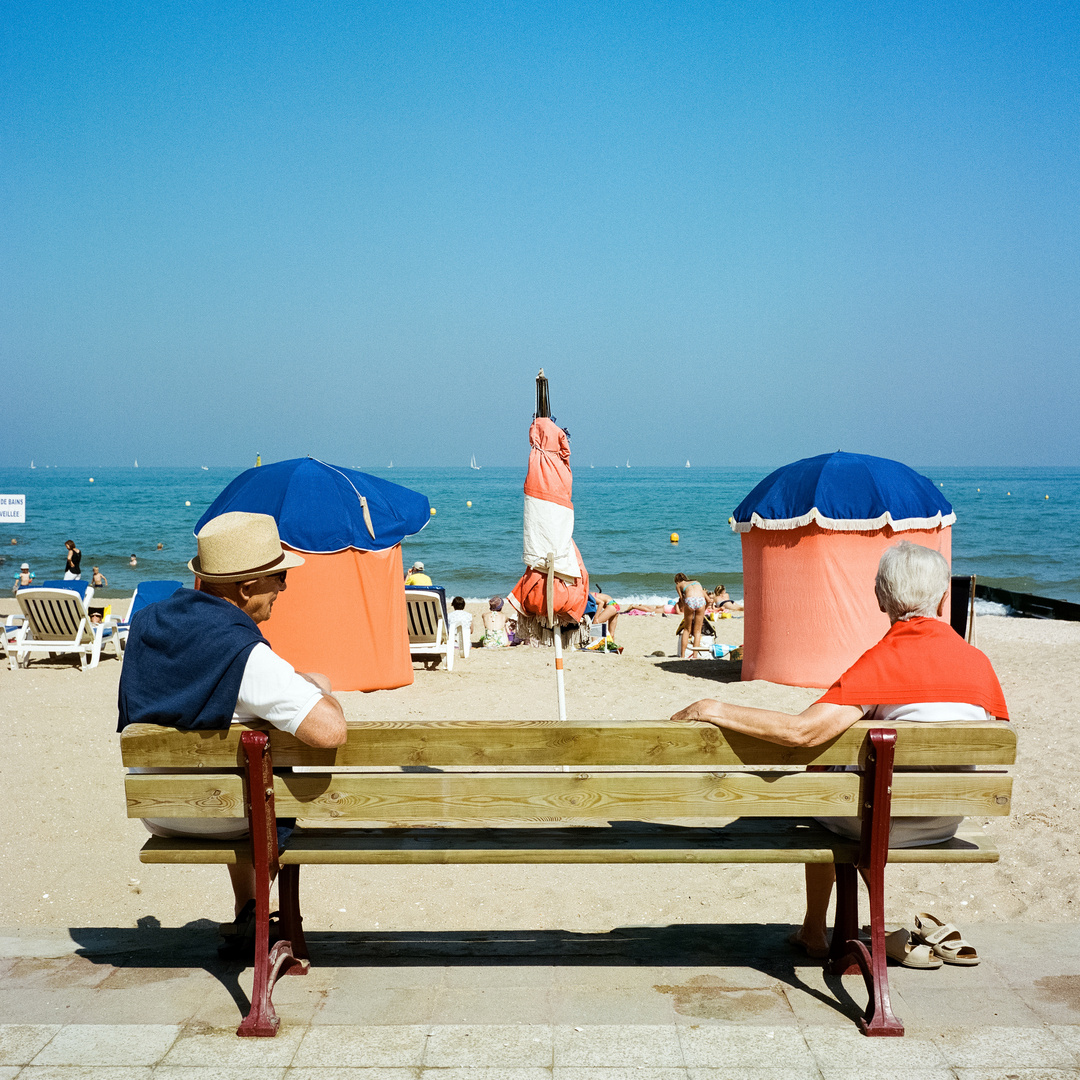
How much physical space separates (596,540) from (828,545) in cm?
3819

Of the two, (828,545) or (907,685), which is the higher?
(907,685)

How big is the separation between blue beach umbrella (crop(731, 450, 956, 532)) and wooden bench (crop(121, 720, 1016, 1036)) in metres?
6.98

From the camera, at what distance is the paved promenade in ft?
8.93

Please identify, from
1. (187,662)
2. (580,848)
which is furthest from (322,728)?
(580,848)

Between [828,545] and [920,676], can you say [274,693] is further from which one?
[828,545]

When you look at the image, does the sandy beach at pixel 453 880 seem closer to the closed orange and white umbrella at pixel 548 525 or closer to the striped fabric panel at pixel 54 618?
the striped fabric panel at pixel 54 618

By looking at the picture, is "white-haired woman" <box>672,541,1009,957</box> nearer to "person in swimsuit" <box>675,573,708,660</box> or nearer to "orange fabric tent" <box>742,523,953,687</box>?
"orange fabric tent" <box>742,523,953,687</box>

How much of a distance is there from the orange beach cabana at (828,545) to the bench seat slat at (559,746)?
7.04 m

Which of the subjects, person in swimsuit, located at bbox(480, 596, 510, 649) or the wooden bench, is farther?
person in swimsuit, located at bbox(480, 596, 510, 649)

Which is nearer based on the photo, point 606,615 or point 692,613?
point 692,613

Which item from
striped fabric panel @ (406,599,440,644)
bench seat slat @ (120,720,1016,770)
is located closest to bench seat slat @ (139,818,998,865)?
bench seat slat @ (120,720,1016,770)

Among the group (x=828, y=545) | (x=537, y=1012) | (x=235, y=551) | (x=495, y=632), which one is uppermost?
(x=235, y=551)

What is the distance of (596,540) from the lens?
48062 mm

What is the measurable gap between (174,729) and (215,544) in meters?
0.57
